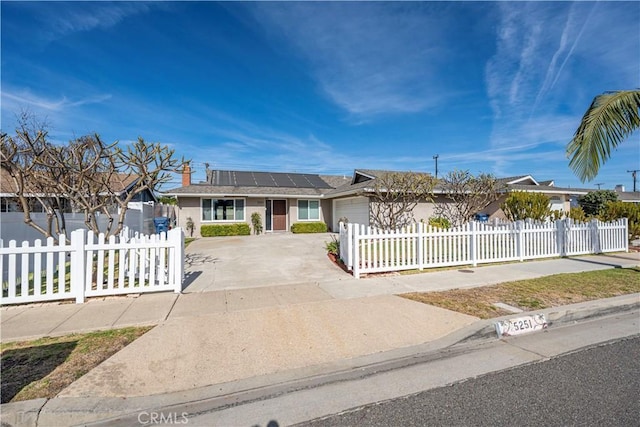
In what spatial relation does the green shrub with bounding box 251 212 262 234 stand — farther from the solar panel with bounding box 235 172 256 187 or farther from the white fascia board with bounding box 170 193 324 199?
the solar panel with bounding box 235 172 256 187

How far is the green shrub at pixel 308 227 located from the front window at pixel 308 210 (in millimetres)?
836

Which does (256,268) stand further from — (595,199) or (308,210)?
(595,199)

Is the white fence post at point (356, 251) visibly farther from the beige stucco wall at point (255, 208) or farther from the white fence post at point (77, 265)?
the beige stucco wall at point (255, 208)

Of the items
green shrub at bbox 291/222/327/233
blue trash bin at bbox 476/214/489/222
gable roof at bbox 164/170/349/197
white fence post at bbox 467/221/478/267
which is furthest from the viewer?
green shrub at bbox 291/222/327/233

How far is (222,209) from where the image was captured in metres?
19.5

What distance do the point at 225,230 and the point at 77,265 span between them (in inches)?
518

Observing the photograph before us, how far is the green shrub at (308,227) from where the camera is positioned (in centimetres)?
1991

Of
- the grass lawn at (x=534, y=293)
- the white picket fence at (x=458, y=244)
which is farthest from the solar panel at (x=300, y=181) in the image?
the grass lawn at (x=534, y=293)

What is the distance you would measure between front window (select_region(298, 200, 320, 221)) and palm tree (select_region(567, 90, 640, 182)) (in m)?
15.8

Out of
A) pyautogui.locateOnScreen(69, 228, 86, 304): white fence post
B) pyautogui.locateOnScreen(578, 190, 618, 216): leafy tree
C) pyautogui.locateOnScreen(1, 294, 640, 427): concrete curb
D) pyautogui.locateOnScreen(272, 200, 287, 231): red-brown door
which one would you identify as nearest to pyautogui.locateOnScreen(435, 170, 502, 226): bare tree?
pyautogui.locateOnScreen(1, 294, 640, 427): concrete curb

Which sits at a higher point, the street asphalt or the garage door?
the garage door

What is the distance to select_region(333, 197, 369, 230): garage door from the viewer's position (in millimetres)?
16003
